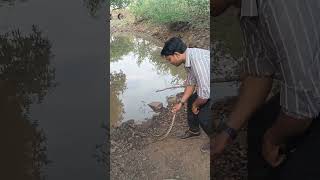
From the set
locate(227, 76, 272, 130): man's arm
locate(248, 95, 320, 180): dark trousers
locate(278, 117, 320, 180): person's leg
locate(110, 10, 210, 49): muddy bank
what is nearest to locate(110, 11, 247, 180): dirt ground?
locate(110, 10, 210, 49): muddy bank

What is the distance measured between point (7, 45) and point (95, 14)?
39cm

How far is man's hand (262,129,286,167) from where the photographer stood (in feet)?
4.52

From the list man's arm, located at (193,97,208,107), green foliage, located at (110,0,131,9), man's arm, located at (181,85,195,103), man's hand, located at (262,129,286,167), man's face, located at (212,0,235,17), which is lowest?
man's hand, located at (262,129,286,167)

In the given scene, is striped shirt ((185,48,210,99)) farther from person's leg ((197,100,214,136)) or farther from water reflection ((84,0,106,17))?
water reflection ((84,0,106,17))

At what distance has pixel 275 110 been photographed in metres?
1.46

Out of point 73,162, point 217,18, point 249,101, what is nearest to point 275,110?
point 249,101

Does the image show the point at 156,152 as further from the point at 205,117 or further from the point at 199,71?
the point at 199,71

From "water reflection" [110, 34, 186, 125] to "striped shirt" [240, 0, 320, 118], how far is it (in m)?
1.10

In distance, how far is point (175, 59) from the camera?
7.74 feet

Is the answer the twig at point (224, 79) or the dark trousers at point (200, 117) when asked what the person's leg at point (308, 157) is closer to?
the twig at point (224, 79)

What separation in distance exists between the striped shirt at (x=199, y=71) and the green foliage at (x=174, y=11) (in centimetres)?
15

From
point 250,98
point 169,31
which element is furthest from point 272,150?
point 169,31

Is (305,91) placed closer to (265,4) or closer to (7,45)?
(265,4)

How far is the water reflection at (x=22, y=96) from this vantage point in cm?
206
